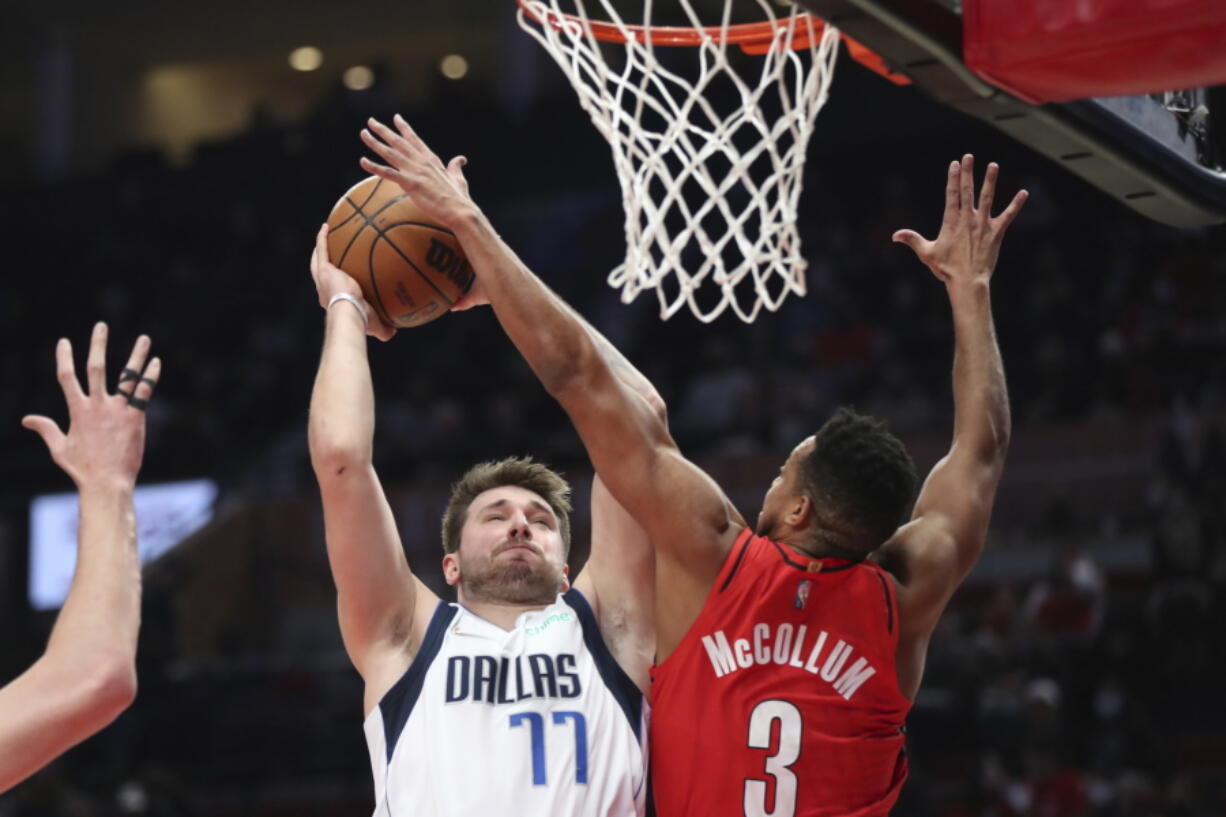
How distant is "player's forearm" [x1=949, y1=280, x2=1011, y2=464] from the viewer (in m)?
3.39

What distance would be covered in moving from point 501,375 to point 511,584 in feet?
30.0

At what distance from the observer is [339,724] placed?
31.9ft

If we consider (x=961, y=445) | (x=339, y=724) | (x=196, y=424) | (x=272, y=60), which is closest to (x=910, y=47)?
(x=961, y=445)

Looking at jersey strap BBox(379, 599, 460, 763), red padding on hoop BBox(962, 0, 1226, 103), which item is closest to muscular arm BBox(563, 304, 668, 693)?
jersey strap BBox(379, 599, 460, 763)

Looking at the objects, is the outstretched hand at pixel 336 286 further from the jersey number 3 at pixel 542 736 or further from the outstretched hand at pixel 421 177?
the jersey number 3 at pixel 542 736

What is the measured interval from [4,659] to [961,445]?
936 centimetres

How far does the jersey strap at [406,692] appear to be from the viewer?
3248mm

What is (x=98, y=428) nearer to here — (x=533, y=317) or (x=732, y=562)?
(x=533, y=317)

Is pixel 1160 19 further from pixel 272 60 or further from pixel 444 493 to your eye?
pixel 272 60

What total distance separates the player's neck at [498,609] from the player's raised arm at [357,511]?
9 centimetres

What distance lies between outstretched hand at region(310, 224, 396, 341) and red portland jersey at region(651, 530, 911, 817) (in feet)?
3.02

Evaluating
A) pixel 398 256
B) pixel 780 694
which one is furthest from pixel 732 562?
pixel 398 256

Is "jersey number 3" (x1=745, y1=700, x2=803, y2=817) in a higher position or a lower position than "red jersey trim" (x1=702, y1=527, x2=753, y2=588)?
lower

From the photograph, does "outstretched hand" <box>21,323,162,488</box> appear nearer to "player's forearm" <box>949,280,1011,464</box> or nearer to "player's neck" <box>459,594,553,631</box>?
"player's neck" <box>459,594,553,631</box>
